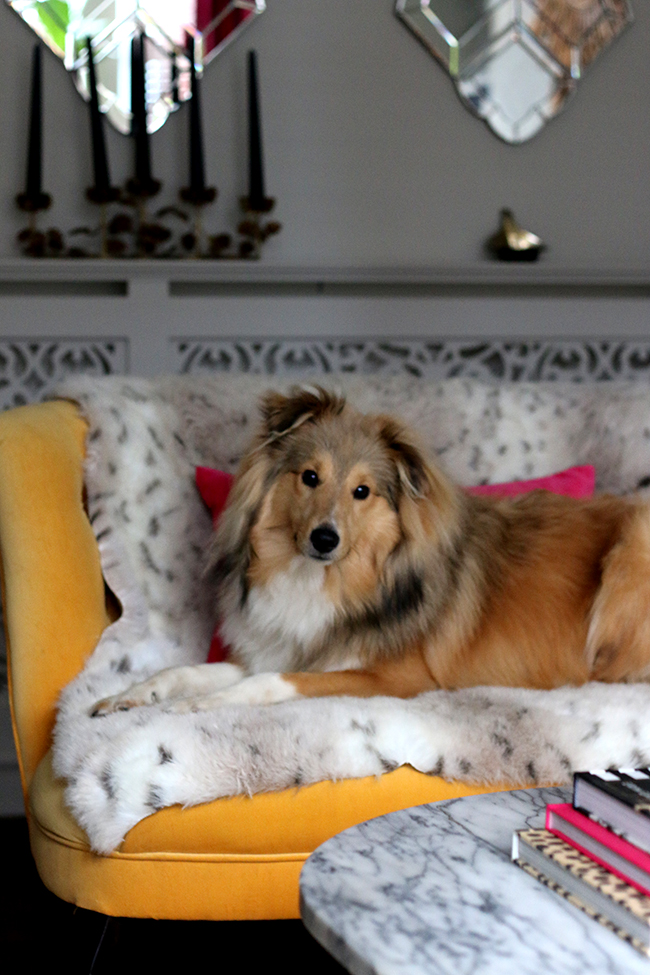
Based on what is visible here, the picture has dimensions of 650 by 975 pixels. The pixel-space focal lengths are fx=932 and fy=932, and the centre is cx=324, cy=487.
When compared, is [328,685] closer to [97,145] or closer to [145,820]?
[145,820]

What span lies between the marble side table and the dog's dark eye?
91 centimetres

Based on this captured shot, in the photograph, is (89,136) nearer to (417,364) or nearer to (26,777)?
(417,364)

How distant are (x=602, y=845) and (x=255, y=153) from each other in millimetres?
2677

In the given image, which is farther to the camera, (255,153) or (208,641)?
(255,153)

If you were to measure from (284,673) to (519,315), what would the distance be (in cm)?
175

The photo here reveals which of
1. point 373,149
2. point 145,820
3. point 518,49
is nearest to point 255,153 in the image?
point 373,149

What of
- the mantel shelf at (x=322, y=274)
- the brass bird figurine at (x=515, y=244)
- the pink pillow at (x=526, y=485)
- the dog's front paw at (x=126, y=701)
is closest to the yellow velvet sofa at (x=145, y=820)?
the dog's front paw at (x=126, y=701)

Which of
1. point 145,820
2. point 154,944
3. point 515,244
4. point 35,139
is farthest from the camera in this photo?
point 515,244

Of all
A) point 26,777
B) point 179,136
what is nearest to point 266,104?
point 179,136

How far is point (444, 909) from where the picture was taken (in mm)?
935

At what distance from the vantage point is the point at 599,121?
11.3 feet

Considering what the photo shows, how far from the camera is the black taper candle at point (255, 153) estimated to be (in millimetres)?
3119

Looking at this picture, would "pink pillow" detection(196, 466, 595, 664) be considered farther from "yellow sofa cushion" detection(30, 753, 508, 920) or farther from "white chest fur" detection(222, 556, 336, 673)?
"yellow sofa cushion" detection(30, 753, 508, 920)

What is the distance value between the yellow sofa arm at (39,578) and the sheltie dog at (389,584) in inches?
9.1
